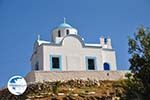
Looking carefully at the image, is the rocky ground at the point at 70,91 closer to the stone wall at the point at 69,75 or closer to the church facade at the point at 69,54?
the stone wall at the point at 69,75

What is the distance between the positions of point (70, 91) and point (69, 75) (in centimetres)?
311

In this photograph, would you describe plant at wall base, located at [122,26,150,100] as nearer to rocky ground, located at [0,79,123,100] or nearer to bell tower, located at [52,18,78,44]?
rocky ground, located at [0,79,123,100]

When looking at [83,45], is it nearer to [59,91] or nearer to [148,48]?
[59,91]

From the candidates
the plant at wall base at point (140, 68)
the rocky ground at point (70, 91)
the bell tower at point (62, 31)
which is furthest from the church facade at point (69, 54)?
the plant at wall base at point (140, 68)

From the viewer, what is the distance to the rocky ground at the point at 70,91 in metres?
33.8

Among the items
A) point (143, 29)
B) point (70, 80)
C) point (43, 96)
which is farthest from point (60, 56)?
point (143, 29)

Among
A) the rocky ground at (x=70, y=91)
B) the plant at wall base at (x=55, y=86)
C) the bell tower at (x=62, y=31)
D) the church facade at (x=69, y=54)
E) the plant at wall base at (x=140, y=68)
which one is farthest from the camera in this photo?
the bell tower at (x=62, y=31)

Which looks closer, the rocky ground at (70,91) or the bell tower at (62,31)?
the rocky ground at (70,91)

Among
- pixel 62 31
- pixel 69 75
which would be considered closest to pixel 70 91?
pixel 69 75

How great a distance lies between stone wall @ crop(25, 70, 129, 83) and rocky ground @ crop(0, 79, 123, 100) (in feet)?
3.15

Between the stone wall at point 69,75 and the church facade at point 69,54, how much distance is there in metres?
4.26

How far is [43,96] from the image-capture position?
33938 mm

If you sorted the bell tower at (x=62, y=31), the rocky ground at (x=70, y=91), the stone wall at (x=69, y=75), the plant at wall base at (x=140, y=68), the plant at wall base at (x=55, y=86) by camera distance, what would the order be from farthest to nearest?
the bell tower at (x=62, y=31) < the stone wall at (x=69, y=75) < the plant at wall base at (x=55, y=86) < the rocky ground at (x=70, y=91) < the plant at wall base at (x=140, y=68)

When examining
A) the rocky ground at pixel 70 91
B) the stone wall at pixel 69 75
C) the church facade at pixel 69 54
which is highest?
the church facade at pixel 69 54
